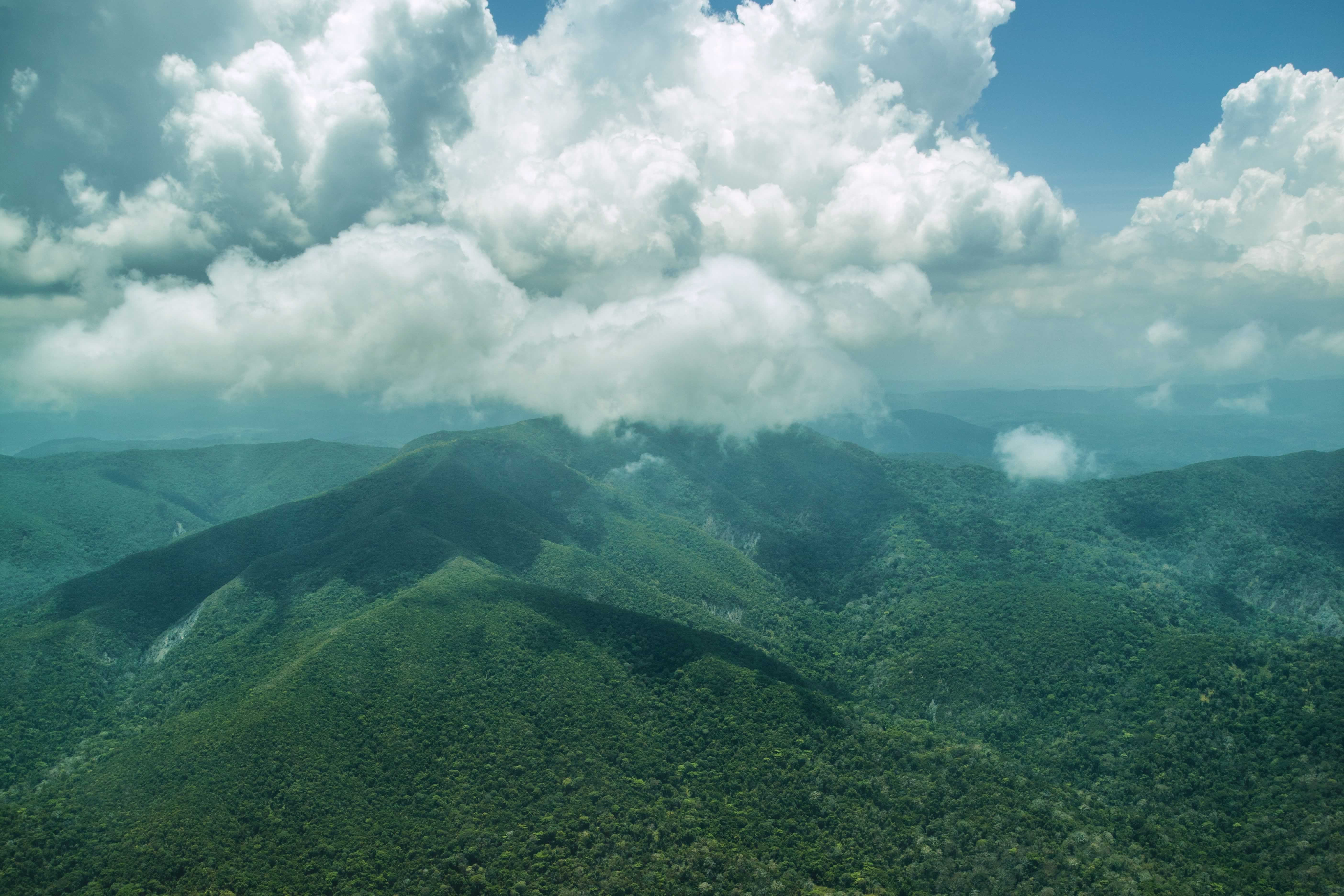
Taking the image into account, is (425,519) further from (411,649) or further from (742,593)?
(742,593)

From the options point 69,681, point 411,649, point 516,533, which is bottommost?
point 69,681

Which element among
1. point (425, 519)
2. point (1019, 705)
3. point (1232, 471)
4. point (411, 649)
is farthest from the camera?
point (1232, 471)

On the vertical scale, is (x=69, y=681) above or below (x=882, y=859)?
above

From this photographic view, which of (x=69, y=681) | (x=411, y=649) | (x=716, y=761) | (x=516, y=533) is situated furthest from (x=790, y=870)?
(x=69, y=681)

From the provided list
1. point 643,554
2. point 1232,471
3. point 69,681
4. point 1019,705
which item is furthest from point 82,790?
point 1232,471

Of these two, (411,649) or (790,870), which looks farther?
(411,649)

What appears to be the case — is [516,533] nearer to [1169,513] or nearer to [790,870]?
[790,870]

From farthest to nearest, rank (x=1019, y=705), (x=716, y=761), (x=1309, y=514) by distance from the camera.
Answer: (x=1309, y=514), (x=1019, y=705), (x=716, y=761)
